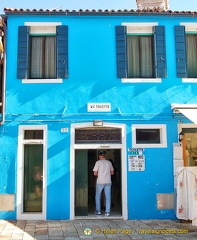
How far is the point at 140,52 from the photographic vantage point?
1045cm

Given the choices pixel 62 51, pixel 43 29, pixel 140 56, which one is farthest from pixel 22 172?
pixel 140 56

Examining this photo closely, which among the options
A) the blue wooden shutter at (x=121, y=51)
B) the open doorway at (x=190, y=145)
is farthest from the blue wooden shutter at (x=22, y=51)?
the open doorway at (x=190, y=145)

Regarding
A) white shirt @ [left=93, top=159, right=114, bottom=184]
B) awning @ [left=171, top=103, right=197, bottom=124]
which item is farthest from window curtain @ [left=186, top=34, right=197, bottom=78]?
white shirt @ [left=93, top=159, right=114, bottom=184]

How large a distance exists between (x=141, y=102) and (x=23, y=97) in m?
3.56

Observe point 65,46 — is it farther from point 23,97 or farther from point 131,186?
Result: point 131,186

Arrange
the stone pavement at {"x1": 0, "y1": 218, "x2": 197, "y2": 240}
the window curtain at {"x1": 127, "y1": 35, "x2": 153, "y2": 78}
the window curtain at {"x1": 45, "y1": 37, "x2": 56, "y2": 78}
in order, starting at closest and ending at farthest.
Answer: the stone pavement at {"x1": 0, "y1": 218, "x2": 197, "y2": 240}, the window curtain at {"x1": 45, "y1": 37, "x2": 56, "y2": 78}, the window curtain at {"x1": 127, "y1": 35, "x2": 153, "y2": 78}

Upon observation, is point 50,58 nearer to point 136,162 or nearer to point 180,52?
point 180,52

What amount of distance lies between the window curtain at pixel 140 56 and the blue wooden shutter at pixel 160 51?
0.96 feet

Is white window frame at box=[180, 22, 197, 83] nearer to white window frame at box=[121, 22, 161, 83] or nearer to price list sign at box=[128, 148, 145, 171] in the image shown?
white window frame at box=[121, 22, 161, 83]

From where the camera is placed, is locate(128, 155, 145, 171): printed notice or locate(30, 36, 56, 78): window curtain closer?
locate(128, 155, 145, 171): printed notice

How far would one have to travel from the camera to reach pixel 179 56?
33.4ft

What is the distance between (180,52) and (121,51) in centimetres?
183

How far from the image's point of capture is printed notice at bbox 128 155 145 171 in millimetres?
Result: 9719

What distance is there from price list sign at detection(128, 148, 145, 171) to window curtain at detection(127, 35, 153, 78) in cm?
235
